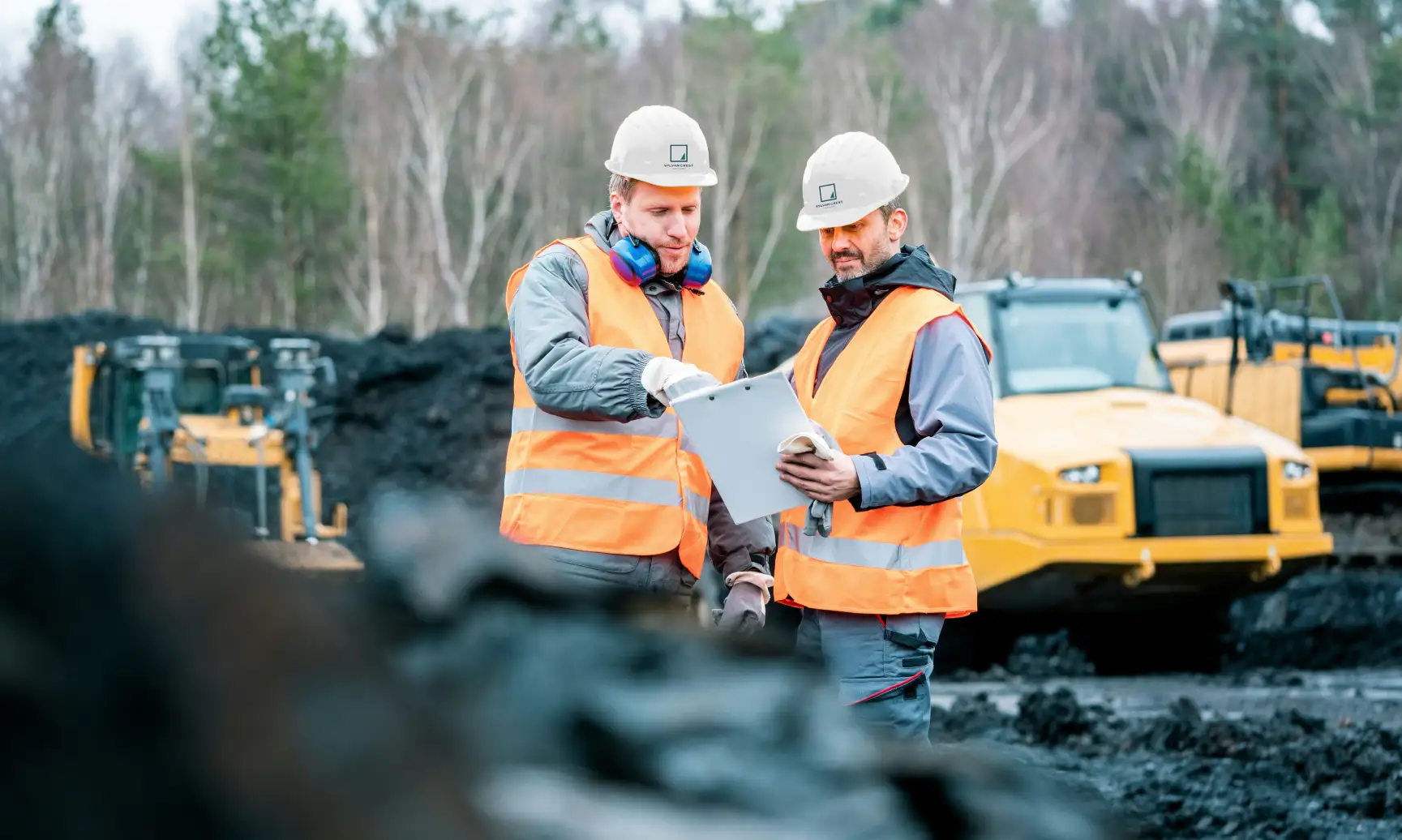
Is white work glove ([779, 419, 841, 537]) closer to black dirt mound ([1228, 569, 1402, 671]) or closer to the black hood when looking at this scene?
the black hood

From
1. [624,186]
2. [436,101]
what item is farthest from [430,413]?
[436,101]

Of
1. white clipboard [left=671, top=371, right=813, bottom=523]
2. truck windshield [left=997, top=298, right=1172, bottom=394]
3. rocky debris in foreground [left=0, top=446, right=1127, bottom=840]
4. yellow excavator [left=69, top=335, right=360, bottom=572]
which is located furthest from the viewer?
yellow excavator [left=69, top=335, right=360, bottom=572]

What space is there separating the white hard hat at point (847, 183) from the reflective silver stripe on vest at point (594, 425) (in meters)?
0.57

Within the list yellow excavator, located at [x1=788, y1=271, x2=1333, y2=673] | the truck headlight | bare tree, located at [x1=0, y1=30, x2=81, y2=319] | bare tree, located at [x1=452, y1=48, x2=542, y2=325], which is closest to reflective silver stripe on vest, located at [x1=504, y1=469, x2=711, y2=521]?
yellow excavator, located at [x1=788, y1=271, x2=1333, y2=673]

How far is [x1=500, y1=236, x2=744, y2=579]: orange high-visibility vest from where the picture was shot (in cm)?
357

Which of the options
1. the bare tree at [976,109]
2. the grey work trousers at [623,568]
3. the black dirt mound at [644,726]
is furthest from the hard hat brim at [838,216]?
the bare tree at [976,109]

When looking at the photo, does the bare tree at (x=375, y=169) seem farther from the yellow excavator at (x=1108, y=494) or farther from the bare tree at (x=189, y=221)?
the yellow excavator at (x=1108, y=494)

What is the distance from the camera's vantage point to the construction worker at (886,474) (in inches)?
138

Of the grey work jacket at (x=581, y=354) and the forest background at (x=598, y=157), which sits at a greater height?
the forest background at (x=598, y=157)

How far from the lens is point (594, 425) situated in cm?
361

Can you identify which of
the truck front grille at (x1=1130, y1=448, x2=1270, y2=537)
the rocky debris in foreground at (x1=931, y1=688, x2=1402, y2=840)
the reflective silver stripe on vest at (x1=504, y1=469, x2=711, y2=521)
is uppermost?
the reflective silver stripe on vest at (x1=504, y1=469, x2=711, y2=521)

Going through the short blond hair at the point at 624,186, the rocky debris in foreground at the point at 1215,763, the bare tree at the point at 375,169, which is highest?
the bare tree at the point at 375,169

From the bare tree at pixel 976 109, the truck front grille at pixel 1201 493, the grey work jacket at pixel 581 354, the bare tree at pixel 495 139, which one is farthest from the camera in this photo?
the bare tree at pixel 495 139

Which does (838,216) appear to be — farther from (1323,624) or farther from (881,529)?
(1323,624)
